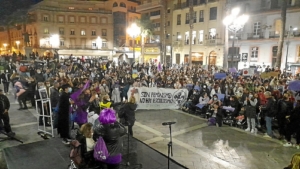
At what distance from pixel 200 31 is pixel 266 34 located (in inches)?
426

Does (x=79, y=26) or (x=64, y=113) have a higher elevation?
(x=79, y=26)

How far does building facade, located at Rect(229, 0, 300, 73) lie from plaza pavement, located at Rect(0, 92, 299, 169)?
22.9 meters

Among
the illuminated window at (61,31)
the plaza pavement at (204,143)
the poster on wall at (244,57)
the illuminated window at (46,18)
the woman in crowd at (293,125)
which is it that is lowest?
the plaza pavement at (204,143)

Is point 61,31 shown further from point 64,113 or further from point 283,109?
point 283,109

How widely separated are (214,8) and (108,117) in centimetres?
3457

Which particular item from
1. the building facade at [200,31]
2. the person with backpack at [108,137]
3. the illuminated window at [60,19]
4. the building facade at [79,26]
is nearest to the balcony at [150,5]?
the building facade at [79,26]

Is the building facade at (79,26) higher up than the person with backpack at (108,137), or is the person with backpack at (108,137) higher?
the building facade at (79,26)

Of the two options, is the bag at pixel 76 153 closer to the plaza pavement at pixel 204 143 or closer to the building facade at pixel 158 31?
the plaza pavement at pixel 204 143

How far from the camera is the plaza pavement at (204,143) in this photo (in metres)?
6.10

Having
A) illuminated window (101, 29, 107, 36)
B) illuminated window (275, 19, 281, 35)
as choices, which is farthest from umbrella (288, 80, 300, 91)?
illuminated window (101, 29, 107, 36)

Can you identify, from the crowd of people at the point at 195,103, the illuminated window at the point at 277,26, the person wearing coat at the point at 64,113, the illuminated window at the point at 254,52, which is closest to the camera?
the person wearing coat at the point at 64,113

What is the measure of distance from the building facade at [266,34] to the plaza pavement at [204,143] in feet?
75.3

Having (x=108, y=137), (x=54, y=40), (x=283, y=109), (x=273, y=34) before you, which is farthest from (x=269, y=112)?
(x=54, y=40)

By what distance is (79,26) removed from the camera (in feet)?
166
